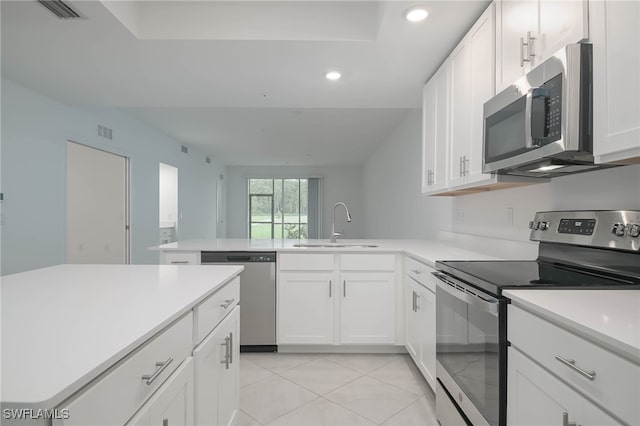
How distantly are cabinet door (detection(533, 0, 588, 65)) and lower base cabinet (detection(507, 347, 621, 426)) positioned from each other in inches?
43.7

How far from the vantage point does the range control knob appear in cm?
131

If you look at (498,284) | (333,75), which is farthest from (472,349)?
(333,75)

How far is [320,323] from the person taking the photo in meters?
2.92

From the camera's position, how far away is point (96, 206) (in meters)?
4.47

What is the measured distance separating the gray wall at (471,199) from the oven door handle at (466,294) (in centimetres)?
66

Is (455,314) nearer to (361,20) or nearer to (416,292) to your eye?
(416,292)

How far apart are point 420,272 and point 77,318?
195 centimetres

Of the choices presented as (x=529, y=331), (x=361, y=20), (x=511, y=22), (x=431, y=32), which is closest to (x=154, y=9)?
(x=361, y=20)

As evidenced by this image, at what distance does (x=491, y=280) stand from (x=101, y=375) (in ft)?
4.15

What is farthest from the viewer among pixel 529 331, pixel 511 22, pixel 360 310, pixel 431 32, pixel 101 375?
pixel 360 310

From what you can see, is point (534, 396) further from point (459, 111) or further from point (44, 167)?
point (44, 167)

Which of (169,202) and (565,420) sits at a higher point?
(169,202)

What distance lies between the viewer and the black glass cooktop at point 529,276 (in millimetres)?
1231

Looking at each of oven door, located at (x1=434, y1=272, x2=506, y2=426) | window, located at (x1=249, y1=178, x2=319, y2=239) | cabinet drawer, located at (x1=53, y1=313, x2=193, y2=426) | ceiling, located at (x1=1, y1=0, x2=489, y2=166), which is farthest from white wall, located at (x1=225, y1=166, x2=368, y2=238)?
cabinet drawer, located at (x1=53, y1=313, x2=193, y2=426)
